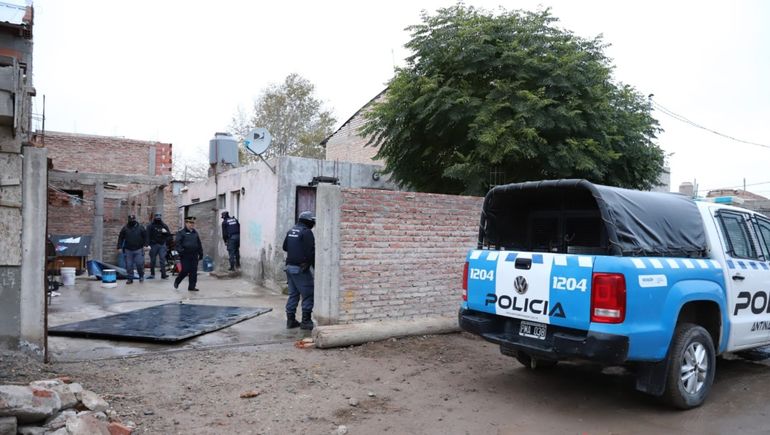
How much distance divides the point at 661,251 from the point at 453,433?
Answer: 2577 millimetres

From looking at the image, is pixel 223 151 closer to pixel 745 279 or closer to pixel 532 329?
pixel 532 329

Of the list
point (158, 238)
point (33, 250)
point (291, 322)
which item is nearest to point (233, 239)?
point (158, 238)

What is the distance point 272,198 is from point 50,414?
930 centimetres

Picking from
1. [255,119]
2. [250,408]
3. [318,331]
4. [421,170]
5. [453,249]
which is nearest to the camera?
[250,408]

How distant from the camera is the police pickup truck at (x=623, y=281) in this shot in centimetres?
458

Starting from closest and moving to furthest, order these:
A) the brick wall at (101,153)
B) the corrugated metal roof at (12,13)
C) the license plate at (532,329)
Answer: the license plate at (532,329) < the corrugated metal roof at (12,13) < the brick wall at (101,153)

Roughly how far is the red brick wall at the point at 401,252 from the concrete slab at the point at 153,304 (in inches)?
44.4

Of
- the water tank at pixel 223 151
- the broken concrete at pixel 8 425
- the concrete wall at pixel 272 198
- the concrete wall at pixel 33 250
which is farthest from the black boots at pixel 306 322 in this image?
the water tank at pixel 223 151

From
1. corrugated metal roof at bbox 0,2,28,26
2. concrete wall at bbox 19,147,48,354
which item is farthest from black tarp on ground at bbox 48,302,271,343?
corrugated metal roof at bbox 0,2,28,26

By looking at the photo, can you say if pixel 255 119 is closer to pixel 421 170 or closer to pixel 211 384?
pixel 421 170

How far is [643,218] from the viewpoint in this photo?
5160mm

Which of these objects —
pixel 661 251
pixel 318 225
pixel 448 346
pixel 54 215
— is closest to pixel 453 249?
pixel 448 346

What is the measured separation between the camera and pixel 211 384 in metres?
5.57

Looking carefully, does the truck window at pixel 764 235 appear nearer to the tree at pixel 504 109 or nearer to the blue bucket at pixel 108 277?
the tree at pixel 504 109
